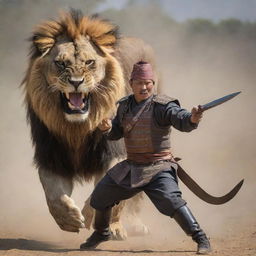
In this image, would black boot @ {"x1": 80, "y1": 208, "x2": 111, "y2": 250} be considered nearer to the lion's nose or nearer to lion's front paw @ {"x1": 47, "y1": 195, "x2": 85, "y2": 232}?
lion's front paw @ {"x1": 47, "y1": 195, "x2": 85, "y2": 232}

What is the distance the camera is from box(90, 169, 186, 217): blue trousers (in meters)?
5.60

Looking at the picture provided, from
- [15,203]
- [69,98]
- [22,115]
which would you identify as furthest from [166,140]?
[22,115]

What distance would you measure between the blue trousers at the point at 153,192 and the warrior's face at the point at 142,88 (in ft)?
1.87

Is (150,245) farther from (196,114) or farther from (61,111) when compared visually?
(196,114)

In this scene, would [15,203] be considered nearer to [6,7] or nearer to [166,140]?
[166,140]

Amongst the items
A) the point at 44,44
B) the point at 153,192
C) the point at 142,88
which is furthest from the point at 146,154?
the point at 44,44

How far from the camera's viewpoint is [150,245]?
6414 mm

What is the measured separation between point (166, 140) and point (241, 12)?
22.0 m

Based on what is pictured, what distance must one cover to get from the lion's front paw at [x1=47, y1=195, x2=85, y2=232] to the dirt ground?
0.19 meters

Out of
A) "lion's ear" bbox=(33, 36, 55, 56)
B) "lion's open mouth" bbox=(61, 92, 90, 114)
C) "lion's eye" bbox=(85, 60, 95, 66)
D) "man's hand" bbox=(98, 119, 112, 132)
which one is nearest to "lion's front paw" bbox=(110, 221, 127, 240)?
"lion's open mouth" bbox=(61, 92, 90, 114)

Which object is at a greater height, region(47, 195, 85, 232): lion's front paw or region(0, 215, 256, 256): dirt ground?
region(47, 195, 85, 232): lion's front paw

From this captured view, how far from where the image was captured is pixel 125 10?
71.4 ft

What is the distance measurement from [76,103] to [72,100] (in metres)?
0.04

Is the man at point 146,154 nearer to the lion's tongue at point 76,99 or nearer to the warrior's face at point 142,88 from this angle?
the warrior's face at point 142,88
